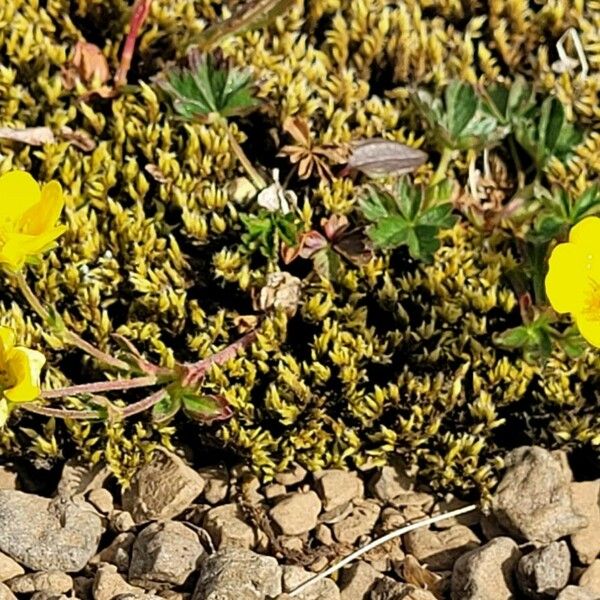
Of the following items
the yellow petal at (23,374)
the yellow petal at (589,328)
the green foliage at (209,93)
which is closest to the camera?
the yellow petal at (23,374)

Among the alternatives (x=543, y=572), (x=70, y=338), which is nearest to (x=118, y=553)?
(x=70, y=338)

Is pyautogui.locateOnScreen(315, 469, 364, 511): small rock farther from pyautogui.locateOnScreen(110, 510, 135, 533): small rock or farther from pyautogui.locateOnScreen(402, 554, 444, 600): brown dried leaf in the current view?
pyautogui.locateOnScreen(110, 510, 135, 533): small rock

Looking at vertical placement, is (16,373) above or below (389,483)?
above

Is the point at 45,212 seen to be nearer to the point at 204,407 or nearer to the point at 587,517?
the point at 204,407

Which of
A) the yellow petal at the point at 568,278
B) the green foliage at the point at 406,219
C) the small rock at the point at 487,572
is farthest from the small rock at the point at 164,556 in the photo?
the yellow petal at the point at 568,278

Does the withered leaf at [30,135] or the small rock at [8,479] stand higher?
the withered leaf at [30,135]

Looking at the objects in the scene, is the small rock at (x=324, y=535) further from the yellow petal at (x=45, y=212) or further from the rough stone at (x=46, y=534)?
the yellow petal at (x=45, y=212)

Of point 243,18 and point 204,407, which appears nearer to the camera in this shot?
point 204,407
